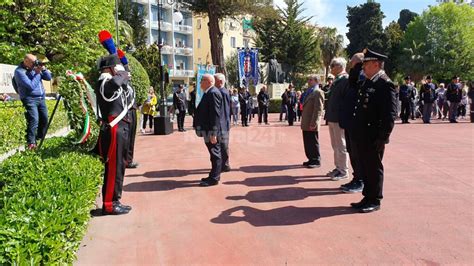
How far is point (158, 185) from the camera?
6152 mm

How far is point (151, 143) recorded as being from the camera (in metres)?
11.0

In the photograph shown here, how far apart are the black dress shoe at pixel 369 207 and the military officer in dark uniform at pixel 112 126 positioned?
2967mm

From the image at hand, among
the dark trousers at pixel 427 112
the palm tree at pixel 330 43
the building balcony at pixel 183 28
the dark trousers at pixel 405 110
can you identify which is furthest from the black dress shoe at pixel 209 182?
the building balcony at pixel 183 28

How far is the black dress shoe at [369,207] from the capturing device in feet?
15.0

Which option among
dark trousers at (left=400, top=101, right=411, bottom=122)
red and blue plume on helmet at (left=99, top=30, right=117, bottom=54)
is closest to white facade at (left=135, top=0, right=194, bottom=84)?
dark trousers at (left=400, top=101, right=411, bottom=122)

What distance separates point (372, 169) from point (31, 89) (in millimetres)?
5933

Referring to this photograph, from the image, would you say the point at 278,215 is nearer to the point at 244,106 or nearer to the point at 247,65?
the point at 244,106

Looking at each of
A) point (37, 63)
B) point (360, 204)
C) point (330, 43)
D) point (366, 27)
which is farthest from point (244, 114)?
point (330, 43)

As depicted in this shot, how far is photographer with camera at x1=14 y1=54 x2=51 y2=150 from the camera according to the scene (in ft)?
21.9

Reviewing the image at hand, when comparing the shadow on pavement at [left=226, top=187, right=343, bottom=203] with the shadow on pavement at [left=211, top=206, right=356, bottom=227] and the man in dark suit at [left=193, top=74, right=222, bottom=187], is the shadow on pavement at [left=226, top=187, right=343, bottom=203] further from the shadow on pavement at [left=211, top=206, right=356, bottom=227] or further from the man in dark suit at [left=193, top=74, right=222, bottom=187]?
the man in dark suit at [left=193, top=74, right=222, bottom=187]

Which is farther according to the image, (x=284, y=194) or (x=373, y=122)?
(x=284, y=194)

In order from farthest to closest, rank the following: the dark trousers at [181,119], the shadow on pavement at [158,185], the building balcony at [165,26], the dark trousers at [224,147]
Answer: the building balcony at [165,26] → the dark trousers at [181,119] → the dark trousers at [224,147] → the shadow on pavement at [158,185]

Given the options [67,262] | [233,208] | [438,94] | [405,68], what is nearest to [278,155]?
[233,208]

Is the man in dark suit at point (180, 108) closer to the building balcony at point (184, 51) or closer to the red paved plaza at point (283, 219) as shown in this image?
the red paved plaza at point (283, 219)
